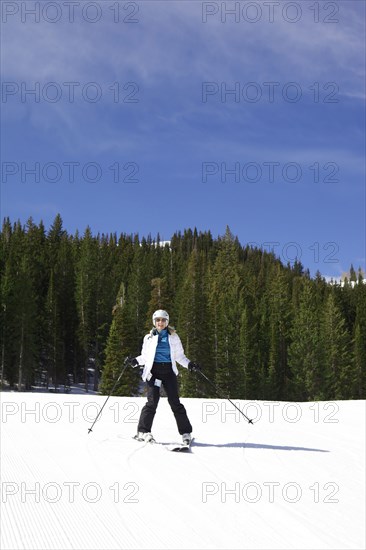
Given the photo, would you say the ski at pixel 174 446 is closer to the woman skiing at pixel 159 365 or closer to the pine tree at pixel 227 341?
the woman skiing at pixel 159 365

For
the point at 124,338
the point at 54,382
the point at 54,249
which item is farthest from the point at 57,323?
the point at 54,249

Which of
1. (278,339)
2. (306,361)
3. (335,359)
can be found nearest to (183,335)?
(306,361)

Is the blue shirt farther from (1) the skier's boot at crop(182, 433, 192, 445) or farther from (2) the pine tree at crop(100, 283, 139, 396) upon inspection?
(2) the pine tree at crop(100, 283, 139, 396)

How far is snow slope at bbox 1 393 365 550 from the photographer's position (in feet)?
13.8

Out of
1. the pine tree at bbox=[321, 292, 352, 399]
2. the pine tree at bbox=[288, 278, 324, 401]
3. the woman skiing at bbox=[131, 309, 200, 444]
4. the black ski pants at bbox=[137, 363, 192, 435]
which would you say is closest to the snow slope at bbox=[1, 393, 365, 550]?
the black ski pants at bbox=[137, 363, 192, 435]

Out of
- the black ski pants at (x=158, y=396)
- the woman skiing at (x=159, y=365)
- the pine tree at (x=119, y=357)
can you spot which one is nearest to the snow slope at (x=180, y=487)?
the black ski pants at (x=158, y=396)

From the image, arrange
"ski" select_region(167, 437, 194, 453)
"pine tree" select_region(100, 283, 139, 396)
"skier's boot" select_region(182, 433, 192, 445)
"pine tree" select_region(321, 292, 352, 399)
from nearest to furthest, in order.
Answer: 1. "ski" select_region(167, 437, 194, 453)
2. "skier's boot" select_region(182, 433, 192, 445)
3. "pine tree" select_region(100, 283, 139, 396)
4. "pine tree" select_region(321, 292, 352, 399)

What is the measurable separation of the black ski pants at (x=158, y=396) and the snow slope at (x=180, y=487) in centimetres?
41

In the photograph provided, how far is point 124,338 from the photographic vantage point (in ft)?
190

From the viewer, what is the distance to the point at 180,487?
216 inches

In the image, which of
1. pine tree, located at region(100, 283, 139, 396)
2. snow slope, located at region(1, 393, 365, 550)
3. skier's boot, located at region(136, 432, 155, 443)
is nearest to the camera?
snow slope, located at region(1, 393, 365, 550)

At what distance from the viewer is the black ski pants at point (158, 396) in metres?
7.96

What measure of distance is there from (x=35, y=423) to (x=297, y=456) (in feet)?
15.5

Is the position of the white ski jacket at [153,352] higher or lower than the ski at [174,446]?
higher
